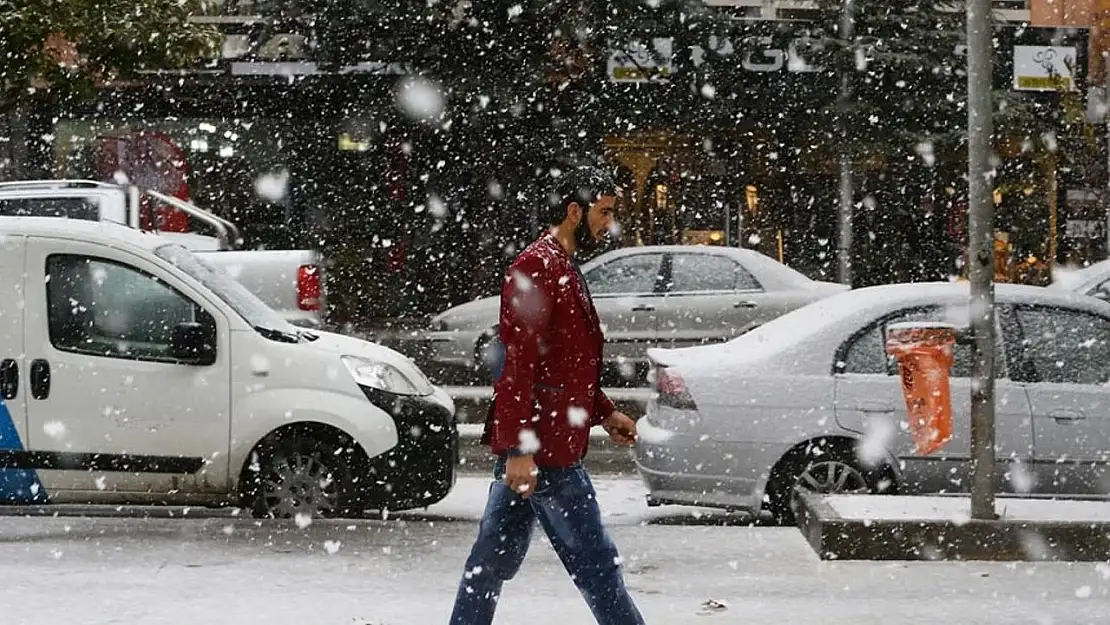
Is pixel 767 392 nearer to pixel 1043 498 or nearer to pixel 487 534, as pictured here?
pixel 1043 498

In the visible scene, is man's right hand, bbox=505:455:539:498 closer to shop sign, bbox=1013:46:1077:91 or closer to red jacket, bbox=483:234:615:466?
red jacket, bbox=483:234:615:466

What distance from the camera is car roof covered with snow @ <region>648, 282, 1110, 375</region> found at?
8.88 meters

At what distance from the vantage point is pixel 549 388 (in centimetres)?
516

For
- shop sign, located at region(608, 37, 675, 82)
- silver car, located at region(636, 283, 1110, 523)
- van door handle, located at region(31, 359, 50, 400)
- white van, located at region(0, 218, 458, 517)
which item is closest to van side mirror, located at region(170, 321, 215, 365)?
white van, located at region(0, 218, 458, 517)

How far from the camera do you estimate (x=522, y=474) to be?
16.2 ft

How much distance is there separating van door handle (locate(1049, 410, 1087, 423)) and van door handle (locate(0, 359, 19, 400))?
531 centimetres

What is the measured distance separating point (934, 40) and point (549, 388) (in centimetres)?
1953

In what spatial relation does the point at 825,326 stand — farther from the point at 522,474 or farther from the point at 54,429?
the point at 522,474

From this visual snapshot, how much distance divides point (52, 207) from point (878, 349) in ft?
29.0

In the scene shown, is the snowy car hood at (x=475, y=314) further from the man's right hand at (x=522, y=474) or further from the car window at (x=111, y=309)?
the man's right hand at (x=522, y=474)

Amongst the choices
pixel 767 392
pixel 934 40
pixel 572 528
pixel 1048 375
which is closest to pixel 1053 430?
pixel 1048 375

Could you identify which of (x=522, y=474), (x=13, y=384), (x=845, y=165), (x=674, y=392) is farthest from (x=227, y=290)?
(x=845, y=165)

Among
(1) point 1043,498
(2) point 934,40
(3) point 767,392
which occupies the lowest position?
(1) point 1043,498

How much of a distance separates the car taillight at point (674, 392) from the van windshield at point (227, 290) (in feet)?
6.52
